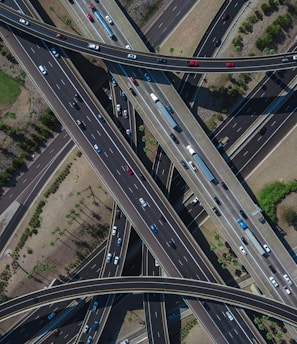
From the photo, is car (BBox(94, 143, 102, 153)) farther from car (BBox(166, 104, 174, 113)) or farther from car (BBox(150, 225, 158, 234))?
car (BBox(150, 225, 158, 234))

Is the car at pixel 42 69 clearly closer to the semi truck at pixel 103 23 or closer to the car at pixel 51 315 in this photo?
the semi truck at pixel 103 23

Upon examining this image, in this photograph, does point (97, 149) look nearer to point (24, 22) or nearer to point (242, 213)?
point (24, 22)

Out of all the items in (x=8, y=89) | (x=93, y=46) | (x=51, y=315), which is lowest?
(x=51, y=315)

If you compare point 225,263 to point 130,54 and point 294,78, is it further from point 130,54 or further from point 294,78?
point 130,54

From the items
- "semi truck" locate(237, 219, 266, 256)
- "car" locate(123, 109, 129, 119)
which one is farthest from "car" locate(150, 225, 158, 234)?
"car" locate(123, 109, 129, 119)

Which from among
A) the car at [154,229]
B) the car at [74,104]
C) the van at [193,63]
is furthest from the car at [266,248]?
the car at [74,104]

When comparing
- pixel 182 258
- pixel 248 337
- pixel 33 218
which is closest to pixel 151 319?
pixel 182 258

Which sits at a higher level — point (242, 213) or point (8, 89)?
point (8, 89)

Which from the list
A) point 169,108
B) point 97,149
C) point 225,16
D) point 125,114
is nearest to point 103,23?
point 125,114
